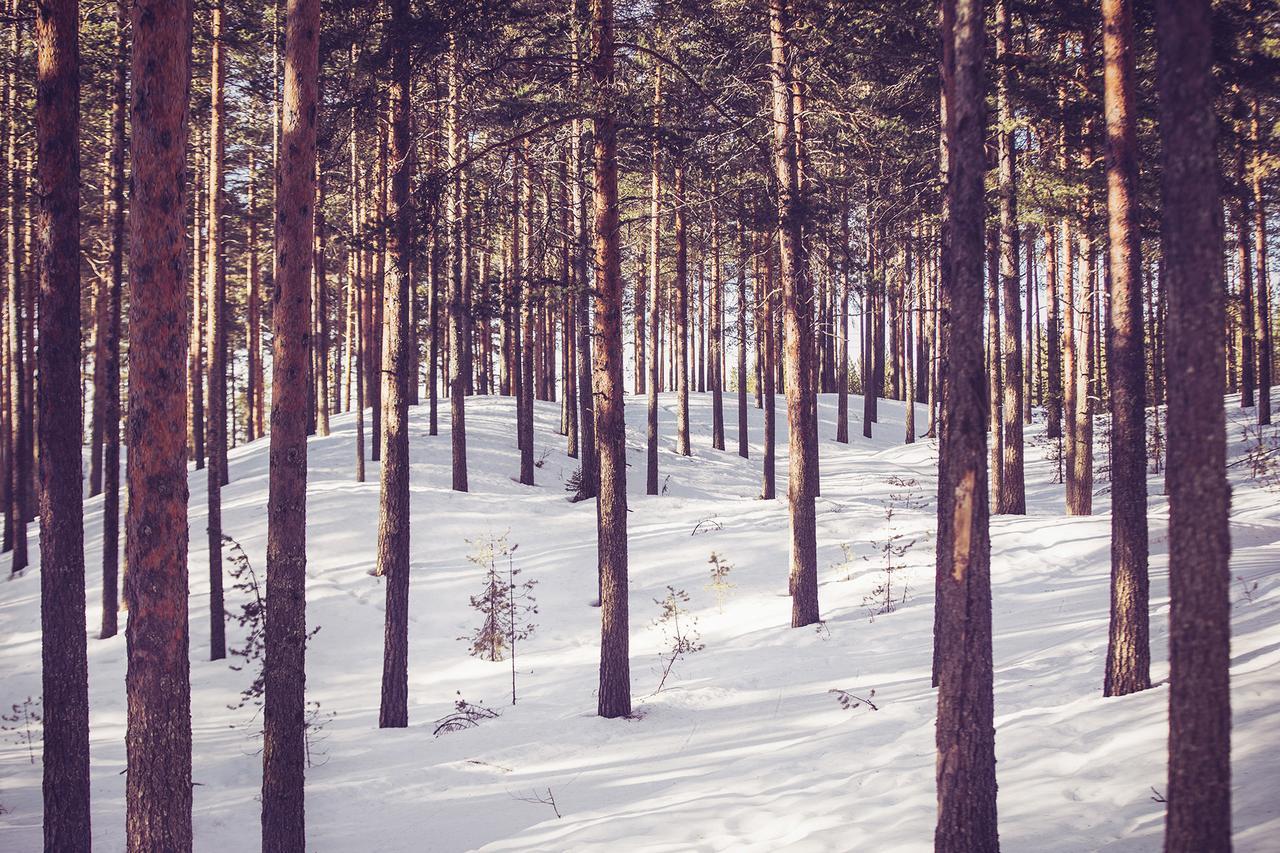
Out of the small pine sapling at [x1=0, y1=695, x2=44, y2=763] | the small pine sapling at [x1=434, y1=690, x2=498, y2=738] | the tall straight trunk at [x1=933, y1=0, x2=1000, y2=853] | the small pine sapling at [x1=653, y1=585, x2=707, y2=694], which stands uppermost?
the tall straight trunk at [x1=933, y1=0, x2=1000, y2=853]

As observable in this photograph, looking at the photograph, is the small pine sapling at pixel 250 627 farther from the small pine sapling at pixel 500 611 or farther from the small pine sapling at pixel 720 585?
the small pine sapling at pixel 720 585

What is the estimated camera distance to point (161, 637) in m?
5.65

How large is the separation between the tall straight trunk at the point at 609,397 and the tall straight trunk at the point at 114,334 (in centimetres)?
886

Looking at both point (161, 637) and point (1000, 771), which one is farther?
point (1000, 771)

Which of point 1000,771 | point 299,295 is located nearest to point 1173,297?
point 1000,771

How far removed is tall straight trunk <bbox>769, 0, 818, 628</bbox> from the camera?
39.2ft

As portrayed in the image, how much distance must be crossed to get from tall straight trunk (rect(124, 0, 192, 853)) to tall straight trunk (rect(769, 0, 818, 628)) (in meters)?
8.65

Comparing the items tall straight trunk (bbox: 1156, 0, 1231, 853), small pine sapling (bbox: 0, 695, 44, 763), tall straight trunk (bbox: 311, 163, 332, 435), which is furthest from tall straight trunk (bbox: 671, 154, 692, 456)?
small pine sapling (bbox: 0, 695, 44, 763)

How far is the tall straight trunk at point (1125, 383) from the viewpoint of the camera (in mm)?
7516

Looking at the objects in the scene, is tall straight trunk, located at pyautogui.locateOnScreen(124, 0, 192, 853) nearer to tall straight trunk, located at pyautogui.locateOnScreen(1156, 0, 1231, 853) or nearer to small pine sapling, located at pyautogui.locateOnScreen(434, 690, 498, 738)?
small pine sapling, located at pyautogui.locateOnScreen(434, 690, 498, 738)

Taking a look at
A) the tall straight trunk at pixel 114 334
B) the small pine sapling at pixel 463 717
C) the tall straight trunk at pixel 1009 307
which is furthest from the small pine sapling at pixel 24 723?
the tall straight trunk at pixel 1009 307

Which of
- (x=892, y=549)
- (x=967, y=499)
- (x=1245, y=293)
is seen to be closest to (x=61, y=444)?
(x=967, y=499)

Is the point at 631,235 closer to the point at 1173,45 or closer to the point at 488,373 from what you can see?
the point at 488,373

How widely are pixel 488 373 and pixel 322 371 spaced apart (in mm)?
14231
